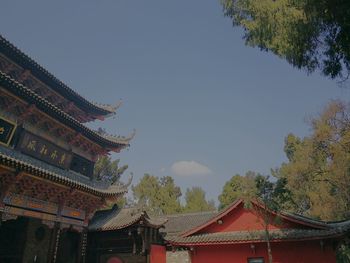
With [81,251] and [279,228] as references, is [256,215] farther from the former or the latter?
[81,251]

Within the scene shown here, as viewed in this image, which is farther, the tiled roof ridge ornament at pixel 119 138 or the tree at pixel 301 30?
the tiled roof ridge ornament at pixel 119 138

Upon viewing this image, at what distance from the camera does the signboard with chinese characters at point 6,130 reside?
11945mm

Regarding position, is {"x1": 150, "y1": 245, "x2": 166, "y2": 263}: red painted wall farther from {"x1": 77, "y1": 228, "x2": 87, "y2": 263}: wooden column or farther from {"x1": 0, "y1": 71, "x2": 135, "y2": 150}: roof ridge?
{"x1": 0, "y1": 71, "x2": 135, "y2": 150}: roof ridge

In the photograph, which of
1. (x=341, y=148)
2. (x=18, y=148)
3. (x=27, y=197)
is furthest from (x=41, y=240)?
(x=341, y=148)

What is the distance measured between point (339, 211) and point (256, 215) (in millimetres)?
19549

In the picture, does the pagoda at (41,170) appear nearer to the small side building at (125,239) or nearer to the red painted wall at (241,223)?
the small side building at (125,239)

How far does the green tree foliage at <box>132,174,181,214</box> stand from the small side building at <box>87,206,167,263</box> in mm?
24865

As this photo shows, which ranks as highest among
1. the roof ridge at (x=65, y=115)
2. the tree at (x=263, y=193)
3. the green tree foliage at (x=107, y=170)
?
the green tree foliage at (x=107, y=170)

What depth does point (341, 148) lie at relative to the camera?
92.3 ft

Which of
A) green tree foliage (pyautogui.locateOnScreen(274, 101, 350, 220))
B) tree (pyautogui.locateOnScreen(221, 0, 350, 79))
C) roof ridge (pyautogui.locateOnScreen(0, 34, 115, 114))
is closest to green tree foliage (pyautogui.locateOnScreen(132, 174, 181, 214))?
green tree foliage (pyautogui.locateOnScreen(274, 101, 350, 220))

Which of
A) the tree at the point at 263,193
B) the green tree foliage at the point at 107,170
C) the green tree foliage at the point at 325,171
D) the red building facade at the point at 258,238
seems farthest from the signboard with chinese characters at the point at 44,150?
the green tree foliage at the point at 325,171

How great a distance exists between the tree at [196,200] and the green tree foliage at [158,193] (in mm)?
3904

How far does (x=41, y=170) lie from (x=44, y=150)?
3.09 meters

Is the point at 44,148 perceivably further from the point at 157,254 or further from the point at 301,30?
the point at 301,30
